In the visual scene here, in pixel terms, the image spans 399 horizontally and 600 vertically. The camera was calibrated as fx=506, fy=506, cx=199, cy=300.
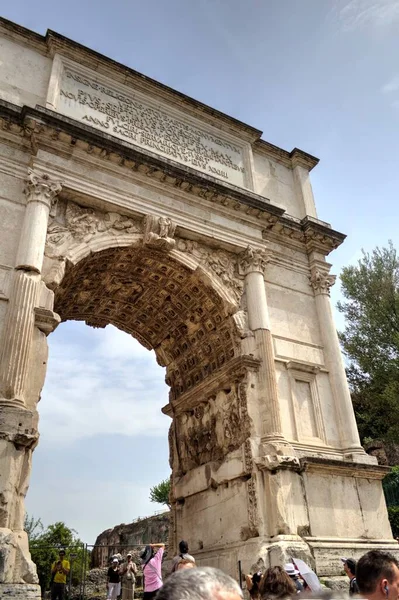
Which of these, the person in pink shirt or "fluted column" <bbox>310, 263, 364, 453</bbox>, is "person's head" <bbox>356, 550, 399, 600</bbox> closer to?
the person in pink shirt

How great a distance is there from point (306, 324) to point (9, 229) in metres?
7.28

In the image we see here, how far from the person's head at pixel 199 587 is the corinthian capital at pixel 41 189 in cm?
939

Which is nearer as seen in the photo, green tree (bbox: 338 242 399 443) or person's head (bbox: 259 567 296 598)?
person's head (bbox: 259 567 296 598)

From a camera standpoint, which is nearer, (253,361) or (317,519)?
(317,519)

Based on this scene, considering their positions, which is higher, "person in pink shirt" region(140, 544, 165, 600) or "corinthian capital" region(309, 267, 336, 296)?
"corinthian capital" region(309, 267, 336, 296)

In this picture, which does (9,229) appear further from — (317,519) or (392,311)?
(392,311)

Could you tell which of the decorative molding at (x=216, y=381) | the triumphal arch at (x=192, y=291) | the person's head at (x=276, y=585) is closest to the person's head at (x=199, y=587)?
the person's head at (x=276, y=585)

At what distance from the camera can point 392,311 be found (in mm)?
21859

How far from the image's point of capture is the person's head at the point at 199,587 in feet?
4.39

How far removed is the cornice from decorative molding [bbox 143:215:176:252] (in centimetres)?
106

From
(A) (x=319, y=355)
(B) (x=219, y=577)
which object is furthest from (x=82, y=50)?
(B) (x=219, y=577)

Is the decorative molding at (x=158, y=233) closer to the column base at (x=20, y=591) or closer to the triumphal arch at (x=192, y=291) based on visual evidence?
the triumphal arch at (x=192, y=291)

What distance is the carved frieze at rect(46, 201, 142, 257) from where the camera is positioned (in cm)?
1006

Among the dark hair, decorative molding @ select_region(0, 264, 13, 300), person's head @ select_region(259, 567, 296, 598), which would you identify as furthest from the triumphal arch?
the dark hair
